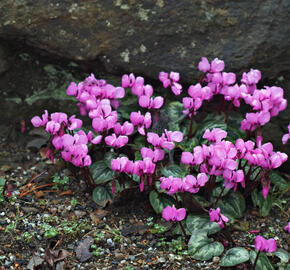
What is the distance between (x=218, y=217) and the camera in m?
2.67

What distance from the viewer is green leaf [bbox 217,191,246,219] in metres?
3.04

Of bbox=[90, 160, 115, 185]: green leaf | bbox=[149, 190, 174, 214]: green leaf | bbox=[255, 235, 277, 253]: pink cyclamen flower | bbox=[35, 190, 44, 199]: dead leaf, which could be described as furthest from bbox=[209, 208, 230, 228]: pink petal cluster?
bbox=[35, 190, 44, 199]: dead leaf

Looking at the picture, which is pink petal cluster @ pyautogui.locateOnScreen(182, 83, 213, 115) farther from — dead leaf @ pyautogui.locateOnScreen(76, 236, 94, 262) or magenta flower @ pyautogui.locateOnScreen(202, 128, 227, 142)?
dead leaf @ pyautogui.locateOnScreen(76, 236, 94, 262)

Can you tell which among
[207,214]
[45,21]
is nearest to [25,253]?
[207,214]

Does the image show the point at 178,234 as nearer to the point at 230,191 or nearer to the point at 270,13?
the point at 230,191

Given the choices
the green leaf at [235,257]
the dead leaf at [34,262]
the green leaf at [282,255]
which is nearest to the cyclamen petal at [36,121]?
the dead leaf at [34,262]

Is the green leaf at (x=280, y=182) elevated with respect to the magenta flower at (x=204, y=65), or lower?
lower

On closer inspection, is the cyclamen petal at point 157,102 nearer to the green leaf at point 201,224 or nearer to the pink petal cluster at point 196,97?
the pink petal cluster at point 196,97

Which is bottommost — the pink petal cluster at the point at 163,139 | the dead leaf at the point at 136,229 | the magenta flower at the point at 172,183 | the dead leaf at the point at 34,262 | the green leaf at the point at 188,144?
the dead leaf at the point at 136,229

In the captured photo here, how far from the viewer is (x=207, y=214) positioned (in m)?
2.95

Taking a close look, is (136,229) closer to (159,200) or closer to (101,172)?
(159,200)

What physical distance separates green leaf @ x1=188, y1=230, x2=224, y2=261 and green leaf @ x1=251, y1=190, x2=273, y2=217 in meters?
0.50

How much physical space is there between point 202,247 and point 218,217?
21cm

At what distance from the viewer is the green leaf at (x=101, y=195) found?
3061 mm
